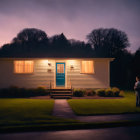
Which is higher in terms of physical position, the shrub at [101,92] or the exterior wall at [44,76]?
the exterior wall at [44,76]

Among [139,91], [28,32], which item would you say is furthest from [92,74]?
[28,32]

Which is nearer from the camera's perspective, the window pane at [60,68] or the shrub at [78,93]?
the shrub at [78,93]

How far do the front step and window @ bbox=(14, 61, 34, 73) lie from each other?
3.44 metres

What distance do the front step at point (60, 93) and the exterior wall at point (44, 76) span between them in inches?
60.5

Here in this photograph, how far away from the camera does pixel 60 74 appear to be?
15.9m

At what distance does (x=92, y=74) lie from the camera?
16.0 meters

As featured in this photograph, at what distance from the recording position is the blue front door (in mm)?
15859

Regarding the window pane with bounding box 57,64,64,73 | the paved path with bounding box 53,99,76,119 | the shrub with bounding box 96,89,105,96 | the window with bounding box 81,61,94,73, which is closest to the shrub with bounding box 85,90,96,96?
the shrub with bounding box 96,89,105,96

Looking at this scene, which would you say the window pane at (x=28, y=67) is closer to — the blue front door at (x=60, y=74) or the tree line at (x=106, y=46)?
the blue front door at (x=60, y=74)

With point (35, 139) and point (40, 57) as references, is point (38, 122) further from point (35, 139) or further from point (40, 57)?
point (40, 57)

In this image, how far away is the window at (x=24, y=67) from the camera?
1603 cm

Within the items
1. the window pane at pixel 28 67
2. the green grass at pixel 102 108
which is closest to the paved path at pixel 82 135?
the green grass at pixel 102 108

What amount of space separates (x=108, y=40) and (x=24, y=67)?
82.7 ft

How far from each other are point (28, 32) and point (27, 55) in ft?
83.5
